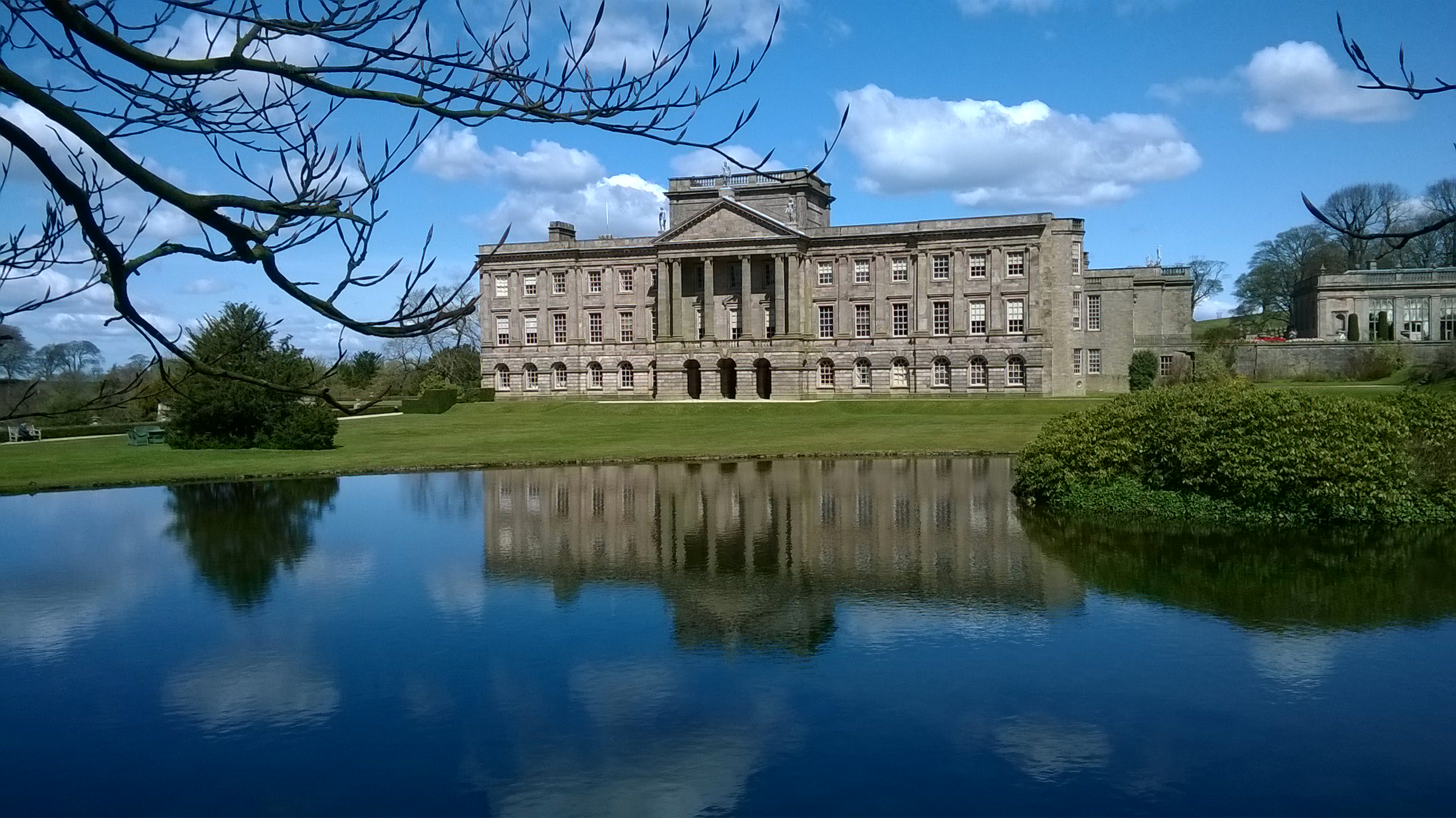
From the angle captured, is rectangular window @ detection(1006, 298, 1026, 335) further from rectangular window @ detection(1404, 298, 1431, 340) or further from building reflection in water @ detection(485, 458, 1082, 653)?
building reflection in water @ detection(485, 458, 1082, 653)

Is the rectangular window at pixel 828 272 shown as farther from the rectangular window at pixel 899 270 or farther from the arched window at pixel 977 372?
the arched window at pixel 977 372

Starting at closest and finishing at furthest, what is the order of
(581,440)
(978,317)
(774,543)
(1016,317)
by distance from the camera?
1. (774,543)
2. (581,440)
3. (1016,317)
4. (978,317)

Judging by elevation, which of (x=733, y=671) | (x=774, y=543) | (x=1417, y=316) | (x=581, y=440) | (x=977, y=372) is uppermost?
(x=1417, y=316)

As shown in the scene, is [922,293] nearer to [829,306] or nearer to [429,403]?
[829,306]

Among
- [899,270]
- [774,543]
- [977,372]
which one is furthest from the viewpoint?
[899,270]

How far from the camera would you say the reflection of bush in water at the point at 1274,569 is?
1405cm

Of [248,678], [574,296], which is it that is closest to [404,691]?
[248,678]

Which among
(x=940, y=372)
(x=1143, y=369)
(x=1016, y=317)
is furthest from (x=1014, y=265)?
(x=1143, y=369)

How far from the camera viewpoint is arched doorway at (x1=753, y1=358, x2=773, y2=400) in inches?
2798

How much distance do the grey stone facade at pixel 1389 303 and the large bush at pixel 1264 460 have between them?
54219 millimetres

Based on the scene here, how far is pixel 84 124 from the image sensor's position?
512 centimetres

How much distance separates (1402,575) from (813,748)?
11.2m

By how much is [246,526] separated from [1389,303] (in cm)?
7238

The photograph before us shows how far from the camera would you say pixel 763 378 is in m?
72.2
